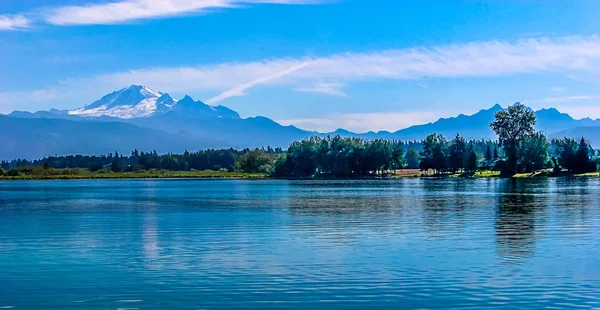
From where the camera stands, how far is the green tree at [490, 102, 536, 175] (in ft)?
546

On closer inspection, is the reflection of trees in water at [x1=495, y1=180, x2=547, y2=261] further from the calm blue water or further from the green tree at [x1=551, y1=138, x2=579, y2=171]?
the green tree at [x1=551, y1=138, x2=579, y2=171]

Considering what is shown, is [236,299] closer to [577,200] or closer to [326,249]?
[326,249]

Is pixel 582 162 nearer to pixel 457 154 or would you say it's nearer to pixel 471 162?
pixel 471 162

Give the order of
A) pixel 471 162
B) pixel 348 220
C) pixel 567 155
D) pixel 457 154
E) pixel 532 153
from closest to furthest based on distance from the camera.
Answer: pixel 348 220
pixel 532 153
pixel 567 155
pixel 471 162
pixel 457 154

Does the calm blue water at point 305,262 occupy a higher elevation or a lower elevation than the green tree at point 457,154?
lower

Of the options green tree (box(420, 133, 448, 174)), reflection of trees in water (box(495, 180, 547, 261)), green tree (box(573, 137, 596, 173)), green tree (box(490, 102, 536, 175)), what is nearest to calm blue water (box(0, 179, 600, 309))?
reflection of trees in water (box(495, 180, 547, 261))

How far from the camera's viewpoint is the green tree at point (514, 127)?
166500 millimetres

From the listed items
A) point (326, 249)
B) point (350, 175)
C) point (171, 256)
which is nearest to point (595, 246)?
point (326, 249)

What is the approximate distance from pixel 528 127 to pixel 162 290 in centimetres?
15440

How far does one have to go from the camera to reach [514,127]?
552 ft

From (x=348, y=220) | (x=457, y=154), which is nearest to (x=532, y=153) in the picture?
(x=457, y=154)

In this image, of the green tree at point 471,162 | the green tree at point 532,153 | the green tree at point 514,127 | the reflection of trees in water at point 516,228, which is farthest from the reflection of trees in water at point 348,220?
the green tree at point 471,162

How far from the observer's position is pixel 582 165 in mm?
168750

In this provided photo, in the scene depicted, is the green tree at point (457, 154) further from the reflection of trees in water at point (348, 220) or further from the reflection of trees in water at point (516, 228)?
the reflection of trees in water at point (348, 220)
